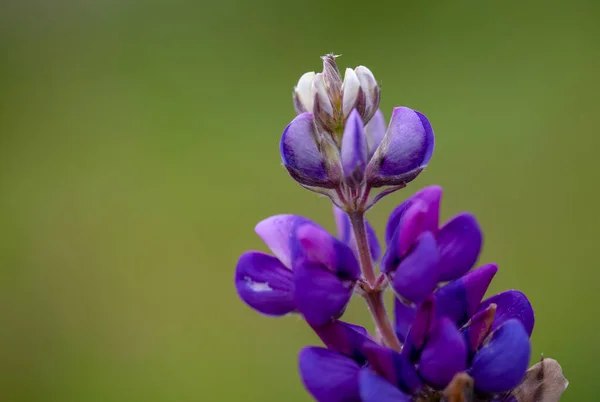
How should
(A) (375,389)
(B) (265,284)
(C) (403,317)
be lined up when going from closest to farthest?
(A) (375,389) < (B) (265,284) < (C) (403,317)

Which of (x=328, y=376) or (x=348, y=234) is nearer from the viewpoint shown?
(x=328, y=376)

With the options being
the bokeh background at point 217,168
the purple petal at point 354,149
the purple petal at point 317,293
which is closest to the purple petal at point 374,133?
the purple petal at point 354,149

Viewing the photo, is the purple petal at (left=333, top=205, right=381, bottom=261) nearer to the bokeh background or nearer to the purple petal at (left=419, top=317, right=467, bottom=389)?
the purple petal at (left=419, top=317, right=467, bottom=389)

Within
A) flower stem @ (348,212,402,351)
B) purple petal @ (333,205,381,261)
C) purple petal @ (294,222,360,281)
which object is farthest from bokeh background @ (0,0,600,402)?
purple petal @ (294,222,360,281)

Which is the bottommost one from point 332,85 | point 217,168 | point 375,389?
point 375,389

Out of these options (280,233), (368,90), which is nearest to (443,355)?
(280,233)

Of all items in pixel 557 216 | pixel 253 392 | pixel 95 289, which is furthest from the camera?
pixel 95 289

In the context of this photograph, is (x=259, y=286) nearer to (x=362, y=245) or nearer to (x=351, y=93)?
(x=362, y=245)

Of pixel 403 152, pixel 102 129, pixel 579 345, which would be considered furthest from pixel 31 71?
pixel 403 152

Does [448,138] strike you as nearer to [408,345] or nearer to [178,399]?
[178,399]
